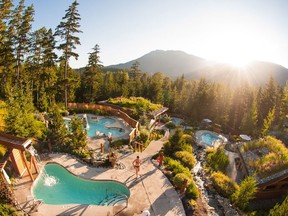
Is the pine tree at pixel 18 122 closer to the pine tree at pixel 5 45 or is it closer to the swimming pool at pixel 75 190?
the swimming pool at pixel 75 190

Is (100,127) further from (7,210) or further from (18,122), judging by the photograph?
(7,210)

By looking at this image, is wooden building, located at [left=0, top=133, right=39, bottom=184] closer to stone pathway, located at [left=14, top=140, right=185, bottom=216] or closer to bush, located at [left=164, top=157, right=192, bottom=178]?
stone pathway, located at [left=14, top=140, right=185, bottom=216]

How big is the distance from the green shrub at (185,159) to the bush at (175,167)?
26.9 inches

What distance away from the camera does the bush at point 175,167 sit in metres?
14.0

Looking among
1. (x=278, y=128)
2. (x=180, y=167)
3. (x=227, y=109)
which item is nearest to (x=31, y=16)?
(x=180, y=167)

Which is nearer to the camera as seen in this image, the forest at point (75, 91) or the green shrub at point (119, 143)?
the green shrub at point (119, 143)

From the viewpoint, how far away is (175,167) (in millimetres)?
14695

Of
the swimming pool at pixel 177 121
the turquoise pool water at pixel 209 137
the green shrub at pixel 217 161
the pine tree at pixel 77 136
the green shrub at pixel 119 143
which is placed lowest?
the turquoise pool water at pixel 209 137

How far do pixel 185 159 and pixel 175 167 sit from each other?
5.52 ft

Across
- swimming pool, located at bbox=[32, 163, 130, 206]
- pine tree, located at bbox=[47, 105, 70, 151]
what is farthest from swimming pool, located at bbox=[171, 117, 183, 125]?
swimming pool, located at bbox=[32, 163, 130, 206]

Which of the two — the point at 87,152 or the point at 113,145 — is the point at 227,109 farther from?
the point at 87,152

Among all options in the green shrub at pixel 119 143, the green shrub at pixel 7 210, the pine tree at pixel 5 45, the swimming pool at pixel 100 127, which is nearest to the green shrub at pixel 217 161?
the green shrub at pixel 119 143

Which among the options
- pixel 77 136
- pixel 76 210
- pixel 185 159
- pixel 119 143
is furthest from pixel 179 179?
pixel 77 136

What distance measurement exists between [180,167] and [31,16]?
28.0 m
